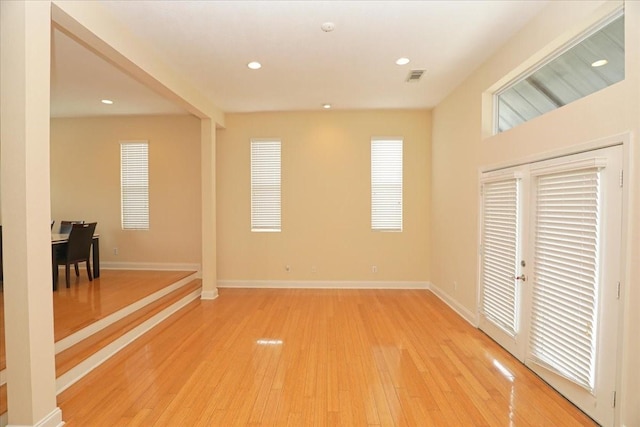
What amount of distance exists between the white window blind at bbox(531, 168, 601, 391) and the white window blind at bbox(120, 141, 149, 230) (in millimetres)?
6450

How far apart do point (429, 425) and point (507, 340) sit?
162 cm

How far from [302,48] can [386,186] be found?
308cm

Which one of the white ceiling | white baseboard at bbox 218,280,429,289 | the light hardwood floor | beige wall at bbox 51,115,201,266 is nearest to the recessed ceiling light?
the white ceiling

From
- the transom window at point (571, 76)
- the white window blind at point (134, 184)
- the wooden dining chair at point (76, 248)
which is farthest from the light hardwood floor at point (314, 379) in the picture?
the white window blind at point (134, 184)

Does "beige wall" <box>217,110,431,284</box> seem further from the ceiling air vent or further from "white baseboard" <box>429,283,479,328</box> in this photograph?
the ceiling air vent

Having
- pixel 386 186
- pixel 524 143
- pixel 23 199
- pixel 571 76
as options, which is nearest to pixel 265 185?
pixel 386 186

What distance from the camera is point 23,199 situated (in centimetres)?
188

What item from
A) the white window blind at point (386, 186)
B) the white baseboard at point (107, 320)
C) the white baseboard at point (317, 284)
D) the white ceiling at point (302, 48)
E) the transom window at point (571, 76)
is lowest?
the white baseboard at point (317, 284)

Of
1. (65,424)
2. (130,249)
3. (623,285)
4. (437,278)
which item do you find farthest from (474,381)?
(130,249)

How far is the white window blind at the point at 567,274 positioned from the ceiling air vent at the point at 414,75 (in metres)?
2.07

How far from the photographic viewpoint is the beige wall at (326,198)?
562cm

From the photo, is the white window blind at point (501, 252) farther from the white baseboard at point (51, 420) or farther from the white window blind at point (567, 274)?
the white baseboard at point (51, 420)

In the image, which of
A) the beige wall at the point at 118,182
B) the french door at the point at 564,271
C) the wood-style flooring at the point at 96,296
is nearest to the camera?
the french door at the point at 564,271

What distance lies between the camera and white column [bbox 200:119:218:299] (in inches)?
197
